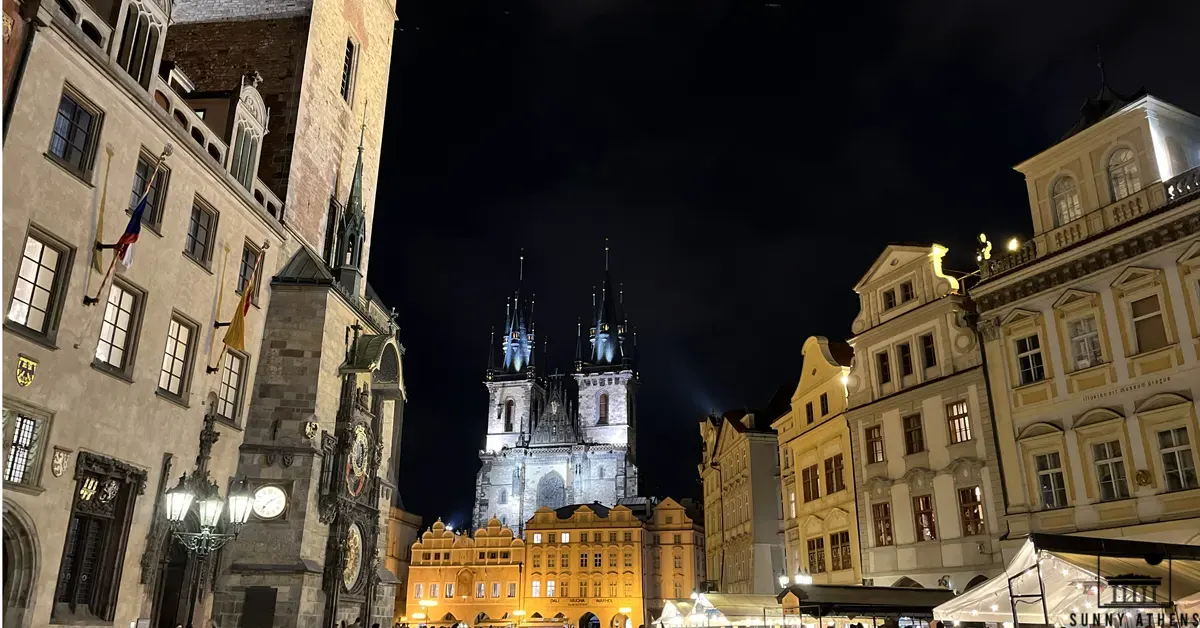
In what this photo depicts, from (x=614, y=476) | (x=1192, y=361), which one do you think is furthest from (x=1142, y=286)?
(x=614, y=476)

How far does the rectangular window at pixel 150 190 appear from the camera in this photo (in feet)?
55.2

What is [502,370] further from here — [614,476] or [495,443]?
[614,476]

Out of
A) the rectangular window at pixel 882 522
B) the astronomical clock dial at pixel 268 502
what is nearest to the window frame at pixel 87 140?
the astronomical clock dial at pixel 268 502

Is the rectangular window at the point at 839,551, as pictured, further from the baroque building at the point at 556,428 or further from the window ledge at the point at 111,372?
the baroque building at the point at 556,428

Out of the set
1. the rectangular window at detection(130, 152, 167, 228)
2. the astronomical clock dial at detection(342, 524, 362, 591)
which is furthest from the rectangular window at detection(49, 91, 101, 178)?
the astronomical clock dial at detection(342, 524, 362, 591)

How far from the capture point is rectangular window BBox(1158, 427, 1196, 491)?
19023 mm

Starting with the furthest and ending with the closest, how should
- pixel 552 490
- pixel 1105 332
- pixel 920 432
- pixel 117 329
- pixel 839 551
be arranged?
1. pixel 552 490
2. pixel 839 551
3. pixel 920 432
4. pixel 1105 332
5. pixel 117 329

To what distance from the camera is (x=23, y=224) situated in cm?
1357

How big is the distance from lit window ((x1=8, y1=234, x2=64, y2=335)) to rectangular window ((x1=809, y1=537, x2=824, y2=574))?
26.1 metres

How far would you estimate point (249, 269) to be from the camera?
842 inches

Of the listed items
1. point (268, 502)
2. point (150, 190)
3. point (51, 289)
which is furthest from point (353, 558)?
point (51, 289)

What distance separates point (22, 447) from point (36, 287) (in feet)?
8.72

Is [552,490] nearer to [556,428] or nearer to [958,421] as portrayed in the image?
[556,428]

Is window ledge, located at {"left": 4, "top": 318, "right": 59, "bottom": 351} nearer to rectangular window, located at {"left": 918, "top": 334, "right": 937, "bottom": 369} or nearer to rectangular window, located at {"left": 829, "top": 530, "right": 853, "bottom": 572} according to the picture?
rectangular window, located at {"left": 918, "top": 334, "right": 937, "bottom": 369}
